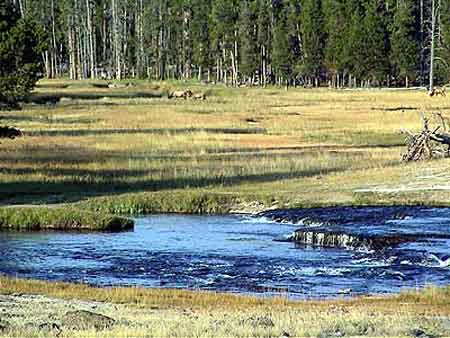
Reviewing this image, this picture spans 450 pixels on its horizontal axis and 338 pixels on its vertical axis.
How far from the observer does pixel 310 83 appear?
144625 millimetres

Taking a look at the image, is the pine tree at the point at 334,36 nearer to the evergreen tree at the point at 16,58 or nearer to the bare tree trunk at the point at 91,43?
the bare tree trunk at the point at 91,43

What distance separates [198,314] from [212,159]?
105 feet

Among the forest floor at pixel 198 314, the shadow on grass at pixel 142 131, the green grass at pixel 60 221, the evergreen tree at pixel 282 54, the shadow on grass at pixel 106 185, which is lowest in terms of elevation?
the green grass at pixel 60 221

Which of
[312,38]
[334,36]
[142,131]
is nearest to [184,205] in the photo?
[142,131]

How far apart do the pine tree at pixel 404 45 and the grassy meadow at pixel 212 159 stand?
4450 cm

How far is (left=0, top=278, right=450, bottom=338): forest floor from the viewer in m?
15.7

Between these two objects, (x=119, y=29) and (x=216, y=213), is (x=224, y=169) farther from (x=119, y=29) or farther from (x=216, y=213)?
(x=119, y=29)

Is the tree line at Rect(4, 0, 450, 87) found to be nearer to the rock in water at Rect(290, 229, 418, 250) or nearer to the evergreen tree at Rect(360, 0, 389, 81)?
the evergreen tree at Rect(360, 0, 389, 81)

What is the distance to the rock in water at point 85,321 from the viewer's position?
16.3 metres


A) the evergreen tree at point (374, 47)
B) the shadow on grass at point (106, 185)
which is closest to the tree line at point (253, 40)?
the evergreen tree at point (374, 47)

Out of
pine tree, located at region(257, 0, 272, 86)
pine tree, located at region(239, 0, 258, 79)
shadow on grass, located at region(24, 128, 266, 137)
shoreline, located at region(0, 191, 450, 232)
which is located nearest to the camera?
shoreline, located at region(0, 191, 450, 232)

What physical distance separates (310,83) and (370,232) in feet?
368

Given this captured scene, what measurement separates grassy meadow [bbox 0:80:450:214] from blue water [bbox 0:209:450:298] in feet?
13.1

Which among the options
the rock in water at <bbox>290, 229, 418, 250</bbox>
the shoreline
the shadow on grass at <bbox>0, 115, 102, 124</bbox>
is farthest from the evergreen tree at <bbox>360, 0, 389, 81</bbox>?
the rock in water at <bbox>290, 229, 418, 250</bbox>
